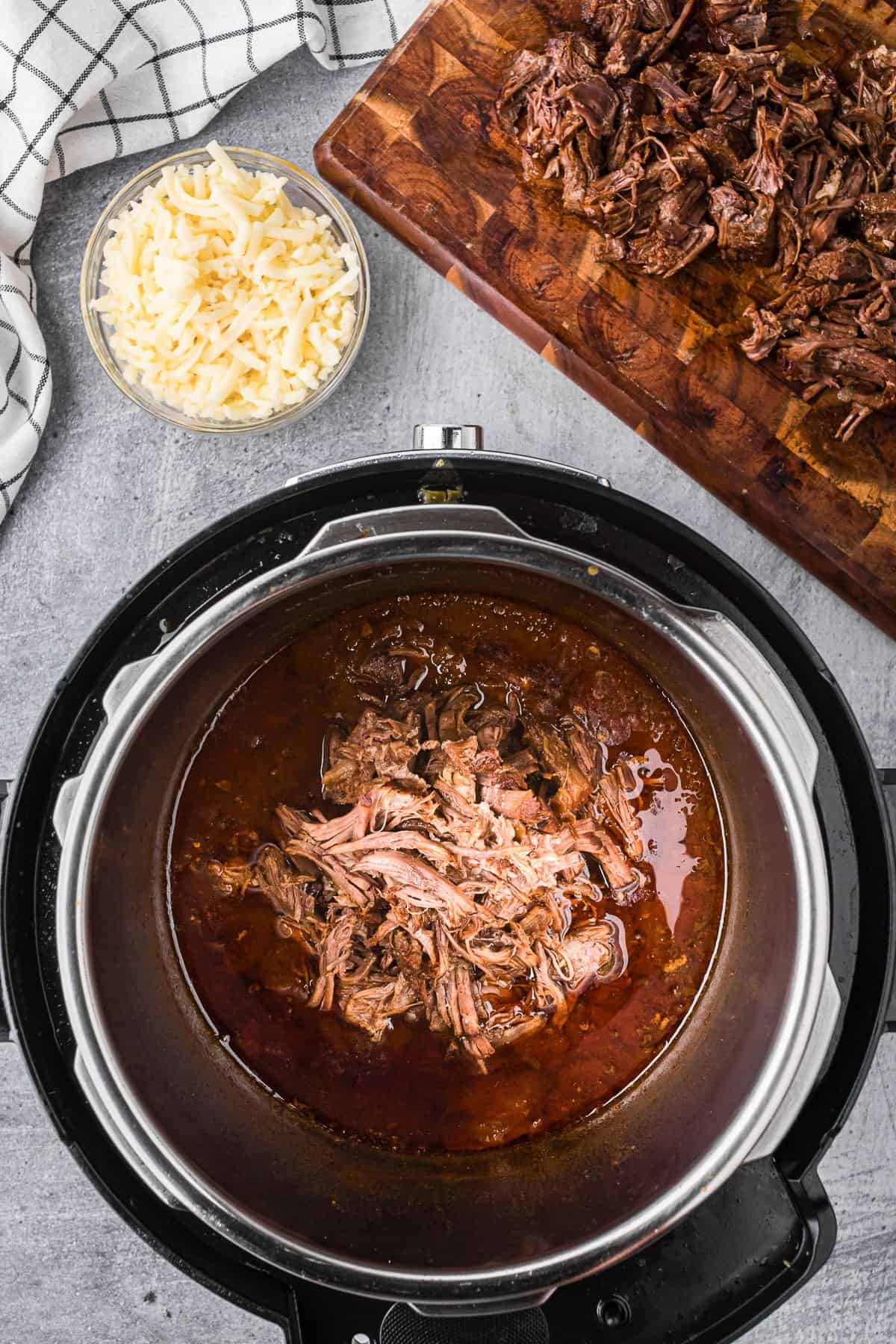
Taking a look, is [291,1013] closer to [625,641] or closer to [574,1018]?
[574,1018]

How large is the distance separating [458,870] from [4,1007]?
0.73 m

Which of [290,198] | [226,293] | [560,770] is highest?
[290,198]

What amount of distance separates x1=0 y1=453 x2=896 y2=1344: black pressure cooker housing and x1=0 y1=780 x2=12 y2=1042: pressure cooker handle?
68 millimetres

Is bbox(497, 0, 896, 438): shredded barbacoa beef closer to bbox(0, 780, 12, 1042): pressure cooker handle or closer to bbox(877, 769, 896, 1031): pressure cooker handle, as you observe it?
bbox(877, 769, 896, 1031): pressure cooker handle

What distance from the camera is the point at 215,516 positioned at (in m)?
1.87

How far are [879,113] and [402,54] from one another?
78 centimetres

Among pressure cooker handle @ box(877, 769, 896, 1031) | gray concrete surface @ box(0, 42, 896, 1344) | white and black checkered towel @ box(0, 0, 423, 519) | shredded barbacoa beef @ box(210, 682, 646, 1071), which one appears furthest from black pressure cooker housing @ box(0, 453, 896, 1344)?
white and black checkered towel @ box(0, 0, 423, 519)

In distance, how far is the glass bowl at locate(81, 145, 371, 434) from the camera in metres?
1.76

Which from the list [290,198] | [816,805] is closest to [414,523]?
[816,805]

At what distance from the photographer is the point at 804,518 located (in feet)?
5.56

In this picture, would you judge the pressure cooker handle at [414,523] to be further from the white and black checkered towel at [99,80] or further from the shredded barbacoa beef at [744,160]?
the white and black checkered towel at [99,80]

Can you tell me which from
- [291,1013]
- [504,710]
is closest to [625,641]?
[504,710]

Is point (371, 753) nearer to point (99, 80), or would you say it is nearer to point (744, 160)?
point (744, 160)

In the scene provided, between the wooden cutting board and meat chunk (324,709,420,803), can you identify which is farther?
the wooden cutting board
